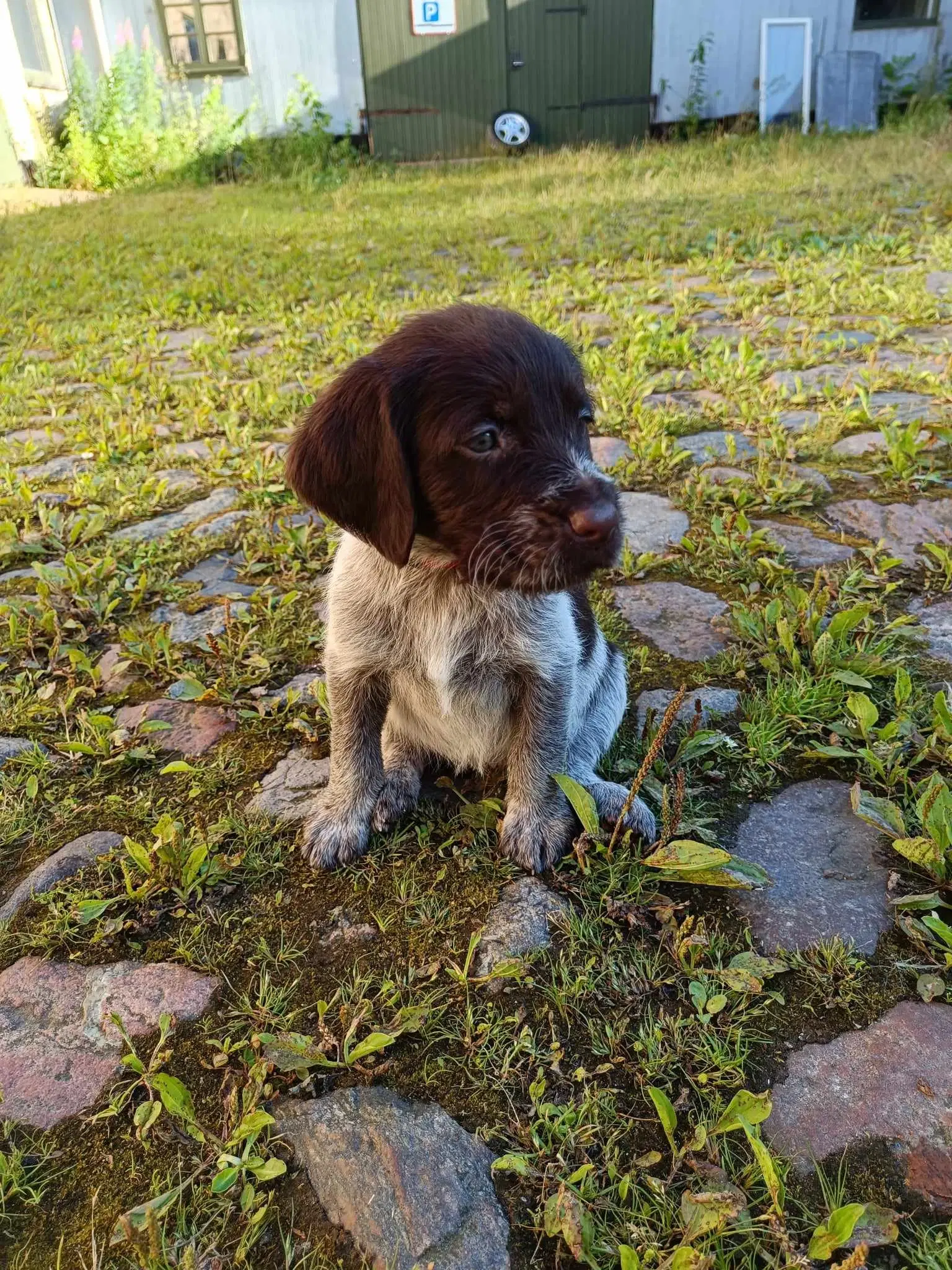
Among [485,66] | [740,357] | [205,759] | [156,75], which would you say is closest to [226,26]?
Result: [156,75]

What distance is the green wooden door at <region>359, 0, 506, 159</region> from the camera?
1542 centimetres

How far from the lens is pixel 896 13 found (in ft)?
55.7

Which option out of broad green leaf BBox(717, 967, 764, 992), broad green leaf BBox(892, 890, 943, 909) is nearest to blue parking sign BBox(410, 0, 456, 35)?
broad green leaf BBox(892, 890, 943, 909)

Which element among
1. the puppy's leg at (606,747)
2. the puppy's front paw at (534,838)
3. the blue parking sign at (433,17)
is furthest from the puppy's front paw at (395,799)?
the blue parking sign at (433,17)

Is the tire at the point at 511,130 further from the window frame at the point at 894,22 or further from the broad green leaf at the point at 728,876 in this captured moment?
the broad green leaf at the point at 728,876

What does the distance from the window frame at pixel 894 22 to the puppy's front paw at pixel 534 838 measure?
1923 cm

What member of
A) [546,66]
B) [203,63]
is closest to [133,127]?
[203,63]

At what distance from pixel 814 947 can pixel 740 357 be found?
172 inches

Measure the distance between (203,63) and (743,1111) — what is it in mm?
18649

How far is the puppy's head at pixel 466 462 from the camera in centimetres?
204

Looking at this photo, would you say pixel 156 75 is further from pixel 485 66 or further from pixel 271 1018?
pixel 271 1018

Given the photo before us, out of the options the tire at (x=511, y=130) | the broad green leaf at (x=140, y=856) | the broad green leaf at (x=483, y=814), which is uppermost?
the tire at (x=511, y=130)

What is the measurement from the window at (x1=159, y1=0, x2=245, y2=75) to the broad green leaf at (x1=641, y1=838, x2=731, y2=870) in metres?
17.8

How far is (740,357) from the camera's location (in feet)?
18.1
